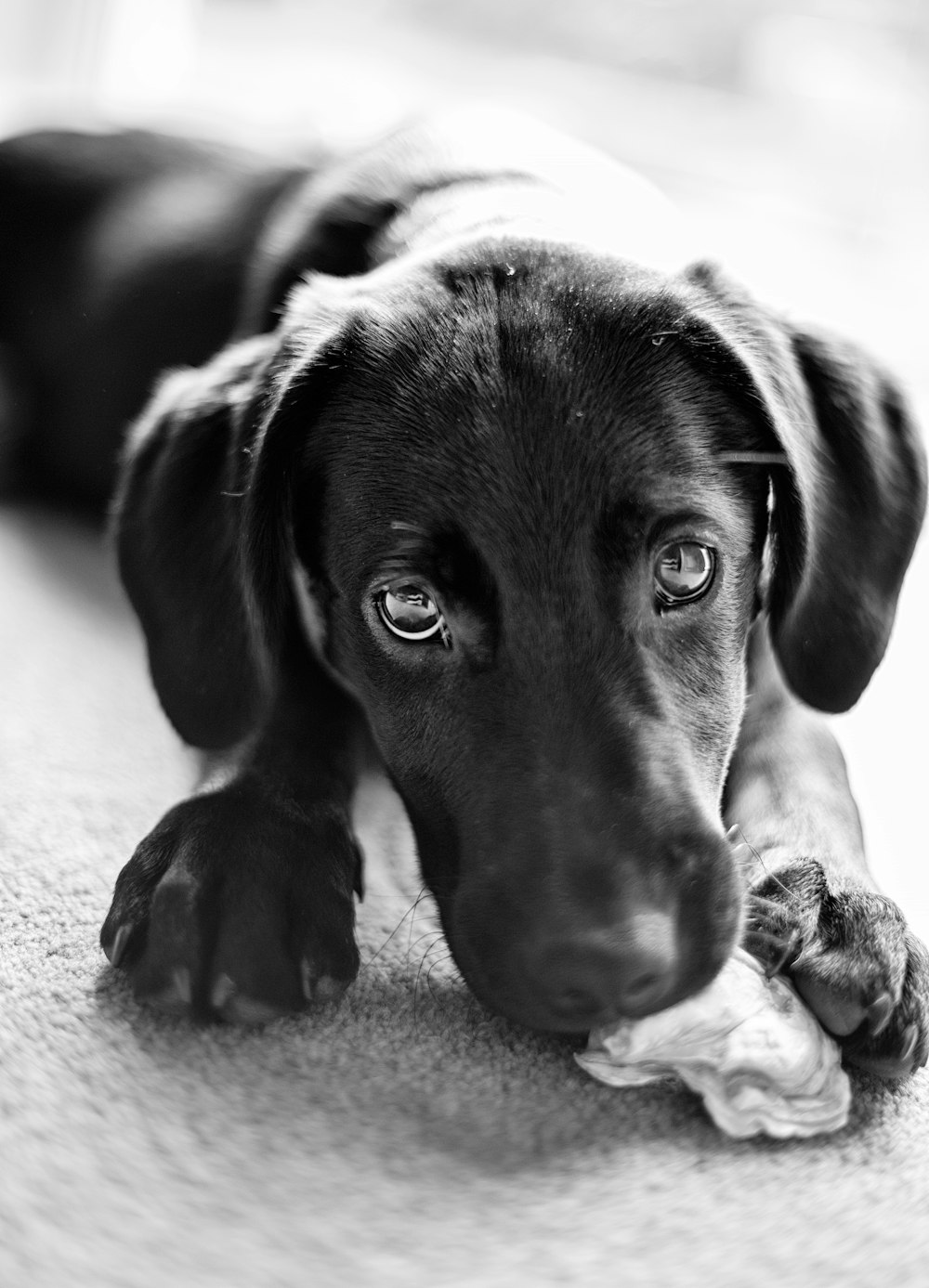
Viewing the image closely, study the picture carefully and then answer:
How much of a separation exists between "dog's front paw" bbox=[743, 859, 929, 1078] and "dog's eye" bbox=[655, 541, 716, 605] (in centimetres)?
38

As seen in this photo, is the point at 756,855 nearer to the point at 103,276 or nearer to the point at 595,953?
the point at 595,953

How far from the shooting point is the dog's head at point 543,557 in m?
1.46

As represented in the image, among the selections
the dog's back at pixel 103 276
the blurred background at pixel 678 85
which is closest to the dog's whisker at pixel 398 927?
the dog's back at pixel 103 276

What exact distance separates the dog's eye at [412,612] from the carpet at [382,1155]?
0.38 m

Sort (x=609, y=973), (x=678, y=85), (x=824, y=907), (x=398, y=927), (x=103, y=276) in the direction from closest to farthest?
(x=609, y=973) → (x=824, y=907) → (x=398, y=927) → (x=103, y=276) → (x=678, y=85)

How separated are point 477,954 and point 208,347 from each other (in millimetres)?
1767

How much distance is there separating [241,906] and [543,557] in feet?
1.72

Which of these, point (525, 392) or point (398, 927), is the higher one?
point (525, 392)

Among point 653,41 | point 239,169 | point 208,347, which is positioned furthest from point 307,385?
point 653,41

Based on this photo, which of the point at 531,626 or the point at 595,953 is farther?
the point at 531,626

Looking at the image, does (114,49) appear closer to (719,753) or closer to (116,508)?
(116,508)

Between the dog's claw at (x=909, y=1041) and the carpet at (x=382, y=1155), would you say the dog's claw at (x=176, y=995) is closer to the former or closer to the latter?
the carpet at (x=382, y=1155)

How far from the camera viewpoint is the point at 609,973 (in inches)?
52.5

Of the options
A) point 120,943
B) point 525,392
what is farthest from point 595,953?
point 525,392
